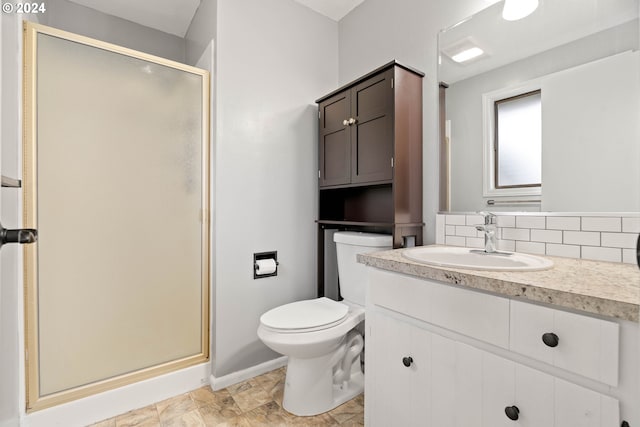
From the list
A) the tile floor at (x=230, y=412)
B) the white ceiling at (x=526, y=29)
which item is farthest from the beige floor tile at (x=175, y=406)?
the white ceiling at (x=526, y=29)

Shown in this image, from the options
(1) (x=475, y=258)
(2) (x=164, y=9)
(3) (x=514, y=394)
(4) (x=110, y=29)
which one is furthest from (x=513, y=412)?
(4) (x=110, y=29)

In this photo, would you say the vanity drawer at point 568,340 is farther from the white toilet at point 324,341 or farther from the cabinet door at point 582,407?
the white toilet at point 324,341

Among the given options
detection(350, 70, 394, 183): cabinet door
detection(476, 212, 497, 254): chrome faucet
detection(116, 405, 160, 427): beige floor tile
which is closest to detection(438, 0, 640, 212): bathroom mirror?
detection(476, 212, 497, 254): chrome faucet

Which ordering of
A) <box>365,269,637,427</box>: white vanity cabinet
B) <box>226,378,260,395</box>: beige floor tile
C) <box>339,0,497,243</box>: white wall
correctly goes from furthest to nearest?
<box>226,378,260,395</box>: beige floor tile
<box>339,0,497,243</box>: white wall
<box>365,269,637,427</box>: white vanity cabinet

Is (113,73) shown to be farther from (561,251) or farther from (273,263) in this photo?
(561,251)

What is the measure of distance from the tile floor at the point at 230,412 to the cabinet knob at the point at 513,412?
0.88m

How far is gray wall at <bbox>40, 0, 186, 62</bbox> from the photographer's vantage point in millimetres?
1964

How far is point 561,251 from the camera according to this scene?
117 centimetres

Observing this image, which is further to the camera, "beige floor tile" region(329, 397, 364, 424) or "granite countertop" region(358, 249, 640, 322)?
"beige floor tile" region(329, 397, 364, 424)

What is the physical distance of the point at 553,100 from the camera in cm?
121

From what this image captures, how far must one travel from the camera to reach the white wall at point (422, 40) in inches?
62.7

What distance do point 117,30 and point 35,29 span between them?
1.03m

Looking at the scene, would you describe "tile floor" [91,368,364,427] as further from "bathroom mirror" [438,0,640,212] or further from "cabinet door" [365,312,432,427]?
"bathroom mirror" [438,0,640,212]

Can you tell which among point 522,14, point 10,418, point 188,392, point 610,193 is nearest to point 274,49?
point 522,14
